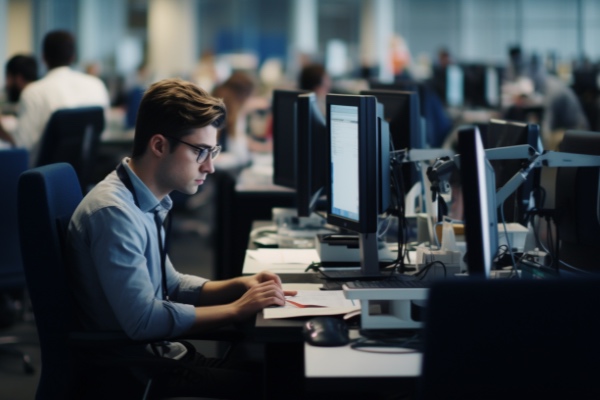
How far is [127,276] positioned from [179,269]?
12.0 feet

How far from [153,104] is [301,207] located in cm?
78

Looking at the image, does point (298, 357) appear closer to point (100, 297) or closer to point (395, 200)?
point (100, 297)

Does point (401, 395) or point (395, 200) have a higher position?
point (395, 200)

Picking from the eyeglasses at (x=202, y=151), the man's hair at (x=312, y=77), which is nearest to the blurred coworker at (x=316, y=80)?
the man's hair at (x=312, y=77)

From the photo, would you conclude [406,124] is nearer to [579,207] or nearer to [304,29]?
[579,207]

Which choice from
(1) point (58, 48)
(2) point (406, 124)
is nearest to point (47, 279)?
(2) point (406, 124)

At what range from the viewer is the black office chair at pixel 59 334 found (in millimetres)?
1961

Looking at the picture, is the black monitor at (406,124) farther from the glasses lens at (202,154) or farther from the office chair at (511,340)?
the office chair at (511,340)

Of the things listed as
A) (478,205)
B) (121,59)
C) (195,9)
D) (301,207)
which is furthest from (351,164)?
(195,9)

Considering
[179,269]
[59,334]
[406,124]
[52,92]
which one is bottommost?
[179,269]

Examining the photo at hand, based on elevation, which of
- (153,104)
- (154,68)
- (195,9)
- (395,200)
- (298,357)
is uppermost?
(195,9)

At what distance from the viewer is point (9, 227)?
339cm

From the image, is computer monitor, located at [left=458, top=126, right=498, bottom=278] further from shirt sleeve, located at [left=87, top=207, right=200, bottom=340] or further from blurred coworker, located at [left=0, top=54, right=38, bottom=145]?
blurred coworker, located at [left=0, top=54, right=38, bottom=145]

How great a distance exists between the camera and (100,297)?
6.65ft
